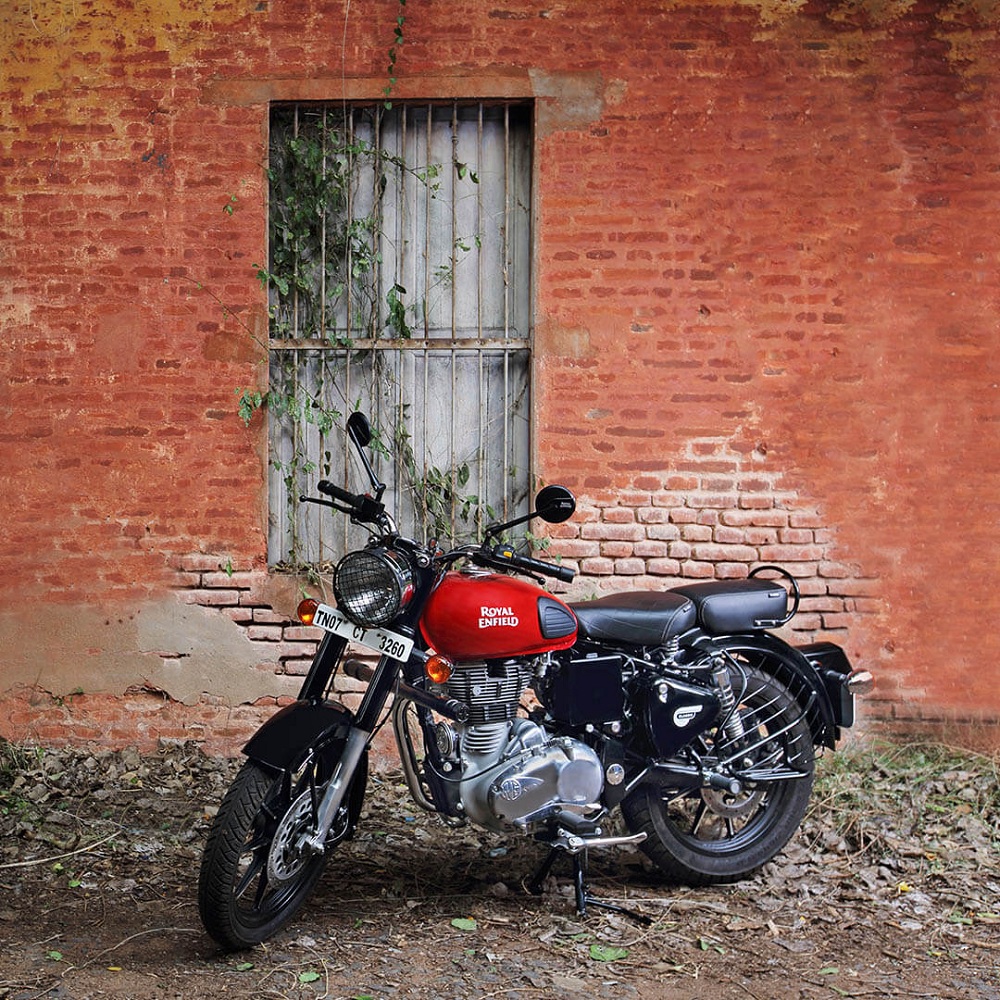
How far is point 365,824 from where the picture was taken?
4742mm

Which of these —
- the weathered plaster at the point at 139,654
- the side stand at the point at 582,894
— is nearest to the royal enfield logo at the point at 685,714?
the side stand at the point at 582,894

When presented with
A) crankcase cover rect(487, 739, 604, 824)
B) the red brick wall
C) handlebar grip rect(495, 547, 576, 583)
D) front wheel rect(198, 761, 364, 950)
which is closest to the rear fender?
crankcase cover rect(487, 739, 604, 824)

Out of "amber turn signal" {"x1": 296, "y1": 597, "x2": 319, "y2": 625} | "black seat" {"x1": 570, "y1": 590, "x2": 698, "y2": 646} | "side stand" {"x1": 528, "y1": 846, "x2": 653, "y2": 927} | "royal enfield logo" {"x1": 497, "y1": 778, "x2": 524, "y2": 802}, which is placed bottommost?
"side stand" {"x1": 528, "y1": 846, "x2": 653, "y2": 927}

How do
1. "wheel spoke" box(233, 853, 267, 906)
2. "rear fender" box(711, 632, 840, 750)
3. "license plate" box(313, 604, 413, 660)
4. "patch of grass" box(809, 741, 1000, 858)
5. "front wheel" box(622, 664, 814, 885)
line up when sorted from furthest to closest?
1. "patch of grass" box(809, 741, 1000, 858)
2. "rear fender" box(711, 632, 840, 750)
3. "front wheel" box(622, 664, 814, 885)
4. "license plate" box(313, 604, 413, 660)
5. "wheel spoke" box(233, 853, 267, 906)

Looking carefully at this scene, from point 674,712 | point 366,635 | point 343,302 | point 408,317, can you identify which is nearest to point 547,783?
point 674,712

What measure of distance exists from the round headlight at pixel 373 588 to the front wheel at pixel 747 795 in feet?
3.94

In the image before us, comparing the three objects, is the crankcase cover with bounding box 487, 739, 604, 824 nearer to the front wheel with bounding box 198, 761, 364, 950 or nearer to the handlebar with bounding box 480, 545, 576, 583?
the front wheel with bounding box 198, 761, 364, 950

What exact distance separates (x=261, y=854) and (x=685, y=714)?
149cm

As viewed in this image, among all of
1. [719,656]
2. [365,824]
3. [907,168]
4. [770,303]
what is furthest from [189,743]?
[907,168]

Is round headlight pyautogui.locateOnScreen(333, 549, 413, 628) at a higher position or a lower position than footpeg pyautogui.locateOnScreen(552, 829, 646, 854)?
higher

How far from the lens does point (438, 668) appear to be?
3.51 meters

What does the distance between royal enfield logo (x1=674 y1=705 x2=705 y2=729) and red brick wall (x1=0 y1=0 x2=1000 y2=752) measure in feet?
5.18

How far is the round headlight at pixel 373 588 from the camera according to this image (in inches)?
136

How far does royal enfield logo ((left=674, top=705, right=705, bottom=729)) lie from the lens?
3965mm
